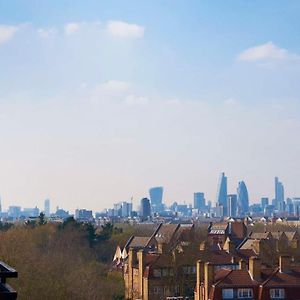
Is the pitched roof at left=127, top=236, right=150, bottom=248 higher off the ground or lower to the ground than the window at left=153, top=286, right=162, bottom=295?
higher

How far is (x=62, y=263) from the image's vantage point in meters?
40.8

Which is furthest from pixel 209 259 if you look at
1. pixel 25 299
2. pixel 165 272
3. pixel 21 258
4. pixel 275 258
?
pixel 25 299

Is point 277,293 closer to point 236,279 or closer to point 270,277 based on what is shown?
point 270,277

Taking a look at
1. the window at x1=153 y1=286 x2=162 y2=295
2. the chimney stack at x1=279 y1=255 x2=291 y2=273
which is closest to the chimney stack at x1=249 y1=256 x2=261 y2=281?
the chimney stack at x1=279 y1=255 x2=291 y2=273

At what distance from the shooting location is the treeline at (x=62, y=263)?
27719 millimetres

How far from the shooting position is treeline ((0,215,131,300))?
2772 centimetres

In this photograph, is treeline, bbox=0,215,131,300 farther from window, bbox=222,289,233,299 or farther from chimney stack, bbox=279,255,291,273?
chimney stack, bbox=279,255,291,273

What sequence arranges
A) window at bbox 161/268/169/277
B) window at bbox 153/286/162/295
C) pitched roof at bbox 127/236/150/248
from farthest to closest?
pitched roof at bbox 127/236/150/248, window at bbox 161/268/169/277, window at bbox 153/286/162/295

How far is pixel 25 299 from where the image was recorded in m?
26.1

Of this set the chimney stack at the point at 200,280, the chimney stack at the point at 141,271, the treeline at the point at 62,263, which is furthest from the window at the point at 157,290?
the chimney stack at the point at 200,280

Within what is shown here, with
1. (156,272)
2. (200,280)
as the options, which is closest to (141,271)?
(156,272)

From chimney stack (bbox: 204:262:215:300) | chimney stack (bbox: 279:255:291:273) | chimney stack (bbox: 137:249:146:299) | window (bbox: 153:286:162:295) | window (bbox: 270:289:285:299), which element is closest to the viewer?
window (bbox: 270:289:285:299)

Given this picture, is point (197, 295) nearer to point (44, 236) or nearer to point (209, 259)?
point (209, 259)

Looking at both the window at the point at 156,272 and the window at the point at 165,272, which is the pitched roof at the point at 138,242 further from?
the window at the point at 165,272
